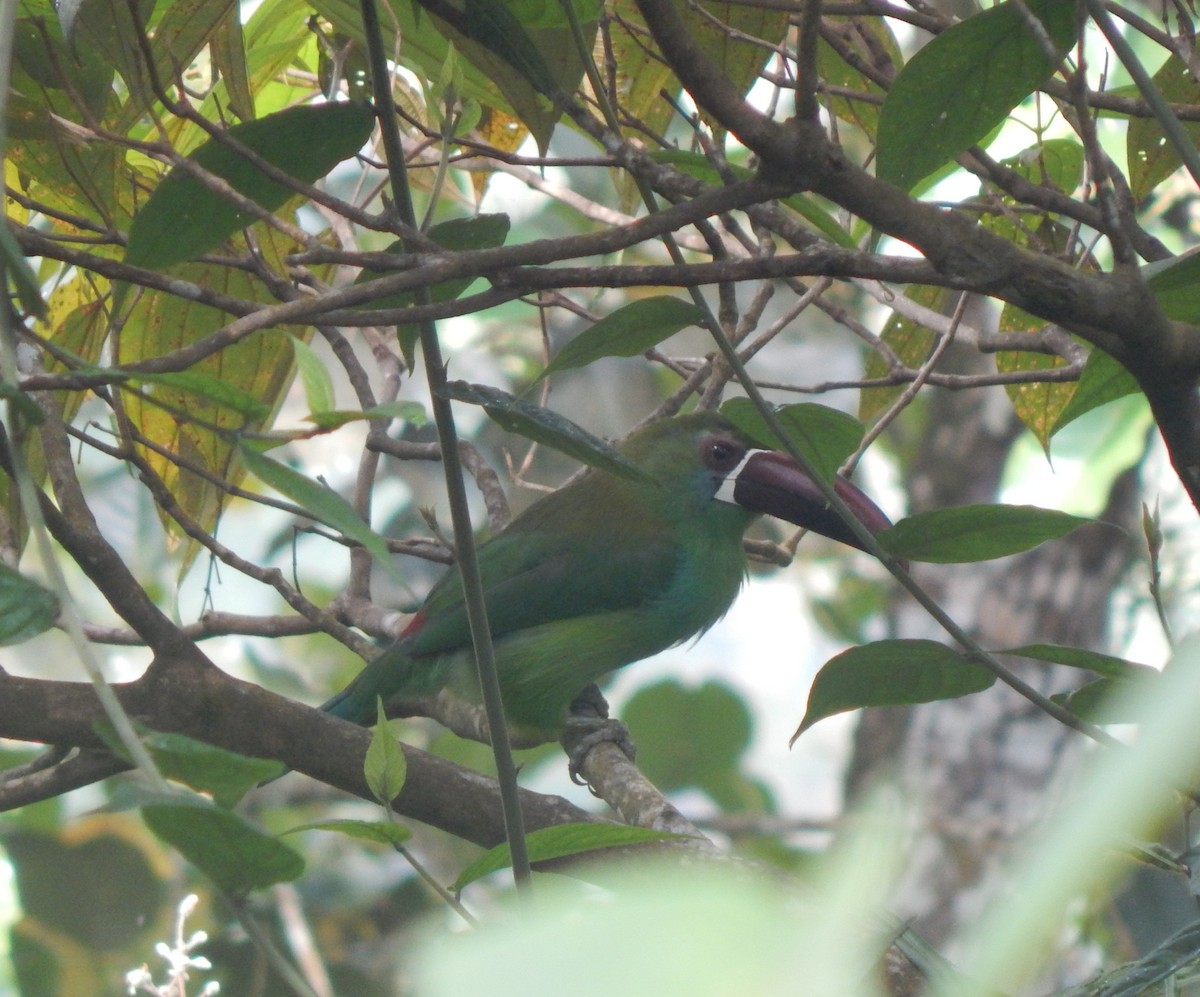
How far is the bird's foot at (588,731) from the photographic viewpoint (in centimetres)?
270

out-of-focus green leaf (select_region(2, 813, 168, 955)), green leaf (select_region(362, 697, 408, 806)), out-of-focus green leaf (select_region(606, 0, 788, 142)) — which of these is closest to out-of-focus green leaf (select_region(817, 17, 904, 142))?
out-of-focus green leaf (select_region(606, 0, 788, 142))

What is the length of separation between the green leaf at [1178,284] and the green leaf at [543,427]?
1.55ft

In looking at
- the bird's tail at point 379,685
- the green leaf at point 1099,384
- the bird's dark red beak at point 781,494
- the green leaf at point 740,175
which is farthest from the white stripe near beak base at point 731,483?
the green leaf at point 1099,384

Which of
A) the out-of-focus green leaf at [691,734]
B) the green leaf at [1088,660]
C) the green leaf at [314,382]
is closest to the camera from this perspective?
the green leaf at [314,382]

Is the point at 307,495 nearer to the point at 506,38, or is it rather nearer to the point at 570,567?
the point at 506,38

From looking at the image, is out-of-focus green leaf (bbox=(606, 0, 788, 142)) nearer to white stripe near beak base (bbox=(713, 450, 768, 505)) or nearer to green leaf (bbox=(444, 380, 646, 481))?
green leaf (bbox=(444, 380, 646, 481))

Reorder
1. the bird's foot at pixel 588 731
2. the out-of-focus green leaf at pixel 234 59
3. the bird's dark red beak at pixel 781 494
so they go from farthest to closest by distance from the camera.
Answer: the bird's foot at pixel 588 731 → the bird's dark red beak at pixel 781 494 → the out-of-focus green leaf at pixel 234 59

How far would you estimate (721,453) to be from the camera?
3.11 meters

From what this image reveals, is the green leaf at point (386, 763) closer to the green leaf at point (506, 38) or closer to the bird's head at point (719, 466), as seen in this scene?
the green leaf at point (506, 38)

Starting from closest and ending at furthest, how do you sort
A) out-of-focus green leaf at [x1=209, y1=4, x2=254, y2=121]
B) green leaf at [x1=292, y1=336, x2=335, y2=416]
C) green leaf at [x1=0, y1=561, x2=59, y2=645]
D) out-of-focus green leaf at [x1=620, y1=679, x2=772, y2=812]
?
green leaf at [x1=0, y1=561, x2=59, y2=645] → green leaf at [x1=292, y1=336, x2=335, y2=416] → out-of-focus green leaf at [x1=209, y1=4, x2=254, y2=121] → out-of-focus green leaf at [x1=620, y1=679, x2=772, y2=812]

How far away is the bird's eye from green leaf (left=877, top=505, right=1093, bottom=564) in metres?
1.85

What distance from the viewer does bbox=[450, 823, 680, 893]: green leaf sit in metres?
0.88

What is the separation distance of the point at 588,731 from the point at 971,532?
1.87 metres

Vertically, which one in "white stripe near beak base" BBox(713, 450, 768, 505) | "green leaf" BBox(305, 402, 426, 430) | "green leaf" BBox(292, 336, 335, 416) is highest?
"white stripe near beak base" BBox(713, 450, 768, 505)
